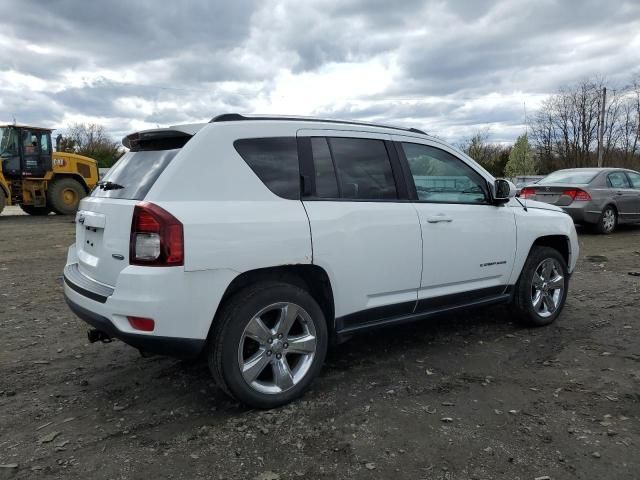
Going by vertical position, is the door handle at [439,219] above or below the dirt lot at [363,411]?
above

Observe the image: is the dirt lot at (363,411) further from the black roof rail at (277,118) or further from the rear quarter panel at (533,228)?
the black roof rail at (277,118)

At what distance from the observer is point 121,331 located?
10.2 ft

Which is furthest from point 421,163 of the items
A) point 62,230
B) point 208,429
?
point 62,230

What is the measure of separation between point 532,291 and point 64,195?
17169mm

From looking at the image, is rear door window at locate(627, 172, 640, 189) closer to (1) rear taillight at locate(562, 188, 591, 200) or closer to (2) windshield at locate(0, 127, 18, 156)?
(1) rear taillight at locate(562, 188, 591, 200)

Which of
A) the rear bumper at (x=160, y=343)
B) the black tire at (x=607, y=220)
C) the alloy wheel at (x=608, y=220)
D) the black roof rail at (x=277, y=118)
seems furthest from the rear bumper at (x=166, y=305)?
the alloy wheel at (x=608, y=220)

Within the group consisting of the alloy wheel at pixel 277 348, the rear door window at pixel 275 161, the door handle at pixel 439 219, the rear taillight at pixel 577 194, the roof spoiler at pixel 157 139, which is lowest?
the alloy wheel at pixel 277 348

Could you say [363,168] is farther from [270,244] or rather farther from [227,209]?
[227,209]

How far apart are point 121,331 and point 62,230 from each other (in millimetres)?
11984

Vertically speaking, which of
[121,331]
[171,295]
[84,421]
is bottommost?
[84,421]

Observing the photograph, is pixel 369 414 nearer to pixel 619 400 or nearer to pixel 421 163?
pixel 619 400

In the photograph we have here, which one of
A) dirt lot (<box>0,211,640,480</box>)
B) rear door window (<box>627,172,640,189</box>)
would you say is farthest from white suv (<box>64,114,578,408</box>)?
rear door window (<box>627,172,640,189</box>)

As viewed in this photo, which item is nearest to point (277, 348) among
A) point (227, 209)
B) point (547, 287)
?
point (227, 209)

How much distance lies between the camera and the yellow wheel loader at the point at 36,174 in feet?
56.8
